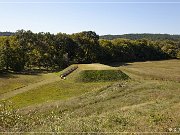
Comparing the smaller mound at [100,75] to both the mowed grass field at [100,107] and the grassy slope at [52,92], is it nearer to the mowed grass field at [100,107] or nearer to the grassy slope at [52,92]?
the mowed grass field at [100,107]

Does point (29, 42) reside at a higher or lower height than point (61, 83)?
higher

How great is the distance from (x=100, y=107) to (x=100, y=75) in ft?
157

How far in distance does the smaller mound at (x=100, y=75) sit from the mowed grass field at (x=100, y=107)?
2596 mm

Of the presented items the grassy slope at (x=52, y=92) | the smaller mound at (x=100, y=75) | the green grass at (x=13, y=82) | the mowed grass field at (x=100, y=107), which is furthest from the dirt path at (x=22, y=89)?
the smaller mound at (x=100, y=75)

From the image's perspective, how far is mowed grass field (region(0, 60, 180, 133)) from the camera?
24.4 metres

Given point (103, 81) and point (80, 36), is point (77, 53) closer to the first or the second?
point (80, 36)

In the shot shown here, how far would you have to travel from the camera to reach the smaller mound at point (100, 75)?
86125mm

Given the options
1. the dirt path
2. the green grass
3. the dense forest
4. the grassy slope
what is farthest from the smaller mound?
the dense forest

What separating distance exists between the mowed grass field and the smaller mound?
2596 mm

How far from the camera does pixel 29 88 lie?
7362 cm

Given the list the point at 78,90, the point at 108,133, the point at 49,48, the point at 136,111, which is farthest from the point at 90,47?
the point at 108,133

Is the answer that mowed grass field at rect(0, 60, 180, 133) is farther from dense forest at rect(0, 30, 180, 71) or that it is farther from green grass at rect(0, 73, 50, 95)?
dense forest at rect(0, 30, 180, 71)

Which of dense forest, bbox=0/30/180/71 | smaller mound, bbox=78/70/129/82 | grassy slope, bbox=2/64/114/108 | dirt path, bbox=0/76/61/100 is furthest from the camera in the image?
dense forest, bbox=0/30/180/71

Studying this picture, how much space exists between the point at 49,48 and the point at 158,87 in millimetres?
77743
